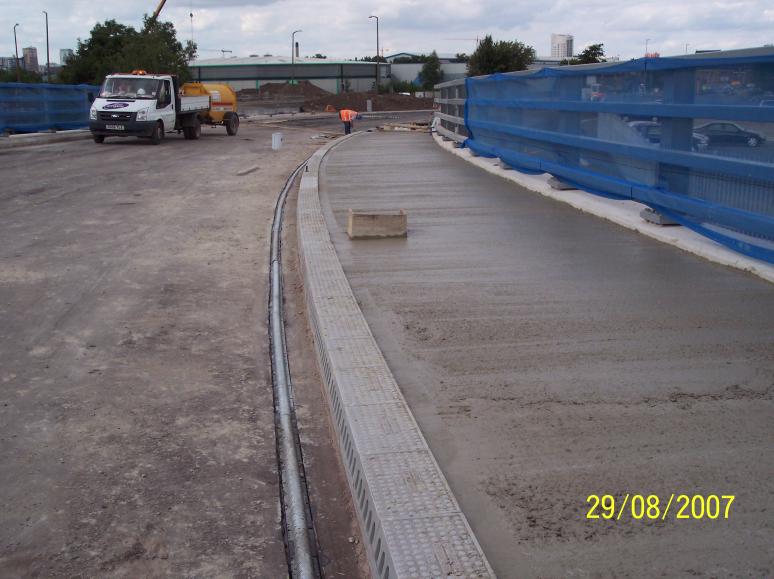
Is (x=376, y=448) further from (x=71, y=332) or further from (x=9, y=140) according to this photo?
(x=9, y=140)

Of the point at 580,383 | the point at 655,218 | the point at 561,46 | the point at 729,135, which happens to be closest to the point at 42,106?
the point at 655,218

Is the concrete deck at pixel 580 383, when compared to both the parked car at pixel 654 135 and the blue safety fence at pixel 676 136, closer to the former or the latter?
the blue safety fence at pixel 676 136

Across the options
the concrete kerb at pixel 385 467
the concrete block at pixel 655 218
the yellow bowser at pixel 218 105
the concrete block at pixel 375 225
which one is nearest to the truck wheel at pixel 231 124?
the yellow bowser at pixel 218 105

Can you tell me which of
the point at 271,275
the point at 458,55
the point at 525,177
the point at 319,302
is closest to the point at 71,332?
the point at 319,302

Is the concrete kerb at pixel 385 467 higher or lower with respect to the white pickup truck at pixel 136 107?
lower

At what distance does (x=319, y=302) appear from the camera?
23.5ft

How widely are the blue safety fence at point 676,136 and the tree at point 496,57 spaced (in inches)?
2539

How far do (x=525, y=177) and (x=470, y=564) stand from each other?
42.5 feet

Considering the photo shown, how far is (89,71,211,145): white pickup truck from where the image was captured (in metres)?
29.7

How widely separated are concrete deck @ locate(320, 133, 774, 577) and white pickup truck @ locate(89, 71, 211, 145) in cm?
2200

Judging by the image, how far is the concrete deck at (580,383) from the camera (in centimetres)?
357

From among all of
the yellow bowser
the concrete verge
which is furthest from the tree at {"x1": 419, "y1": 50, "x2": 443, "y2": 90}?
the concrete verge
